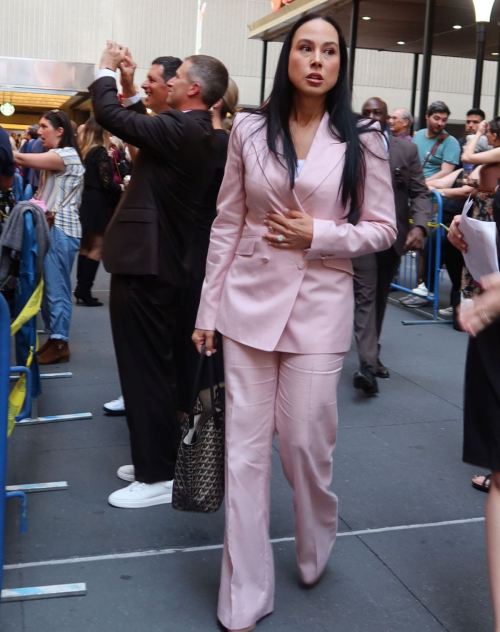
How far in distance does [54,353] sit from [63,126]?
1.90 meters

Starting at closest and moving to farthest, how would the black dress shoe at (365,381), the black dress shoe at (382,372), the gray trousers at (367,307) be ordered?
the black dress shoe at (365,381) < the gray trousers at (367,307) < the black dress shoe at (382,372)

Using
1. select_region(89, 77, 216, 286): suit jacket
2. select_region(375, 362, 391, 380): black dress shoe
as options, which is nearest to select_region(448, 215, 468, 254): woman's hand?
select_region(89, 77, 216, 286): suit jacket

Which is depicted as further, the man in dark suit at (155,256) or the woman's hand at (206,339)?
the man in dark suit at (155,256)

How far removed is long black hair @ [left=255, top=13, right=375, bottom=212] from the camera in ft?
9.63

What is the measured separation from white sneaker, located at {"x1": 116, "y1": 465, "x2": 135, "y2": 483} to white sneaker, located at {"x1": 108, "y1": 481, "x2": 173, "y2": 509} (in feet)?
0.70

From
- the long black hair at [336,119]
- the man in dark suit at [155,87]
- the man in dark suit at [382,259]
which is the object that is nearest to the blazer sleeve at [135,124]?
the man in dark suit at [155,87]

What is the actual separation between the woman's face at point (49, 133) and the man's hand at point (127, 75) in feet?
9.91

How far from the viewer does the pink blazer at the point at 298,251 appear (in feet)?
9.57

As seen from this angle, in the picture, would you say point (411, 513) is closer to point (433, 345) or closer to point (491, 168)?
point (491, 168)

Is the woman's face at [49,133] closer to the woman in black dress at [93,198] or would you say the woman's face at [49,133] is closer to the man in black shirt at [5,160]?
the man in black shirt at [5,160]

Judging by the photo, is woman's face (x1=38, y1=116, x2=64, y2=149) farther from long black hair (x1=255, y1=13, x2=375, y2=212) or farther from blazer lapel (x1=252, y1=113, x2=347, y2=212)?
blazer lapel (x1=252, y1=113, x2=347, y2=212)

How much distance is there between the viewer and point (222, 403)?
10.3 feet

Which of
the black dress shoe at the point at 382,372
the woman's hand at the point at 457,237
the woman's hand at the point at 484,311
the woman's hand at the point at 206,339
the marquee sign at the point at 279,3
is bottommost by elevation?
the black dress shoe at the point at 382,372

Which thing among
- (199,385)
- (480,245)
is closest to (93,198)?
(199,385)
